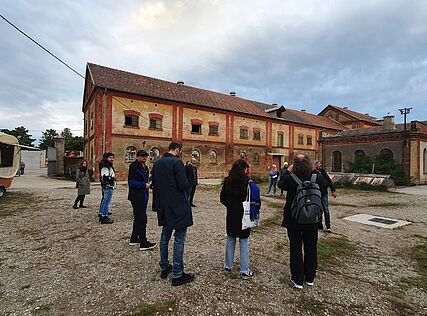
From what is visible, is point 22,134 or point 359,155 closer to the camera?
point 359,155

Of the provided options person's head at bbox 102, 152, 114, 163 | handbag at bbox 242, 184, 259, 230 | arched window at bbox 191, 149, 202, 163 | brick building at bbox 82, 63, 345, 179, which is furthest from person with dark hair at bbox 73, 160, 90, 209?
arched window at bbox 191, 149, 202, 163

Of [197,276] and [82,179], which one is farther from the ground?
[82,179]

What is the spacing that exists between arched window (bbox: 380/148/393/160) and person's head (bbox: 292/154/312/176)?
69.9 ft

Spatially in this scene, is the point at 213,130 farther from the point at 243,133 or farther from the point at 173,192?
the point at 173,192

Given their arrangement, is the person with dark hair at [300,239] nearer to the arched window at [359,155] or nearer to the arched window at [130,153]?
the arched window at [130,153]

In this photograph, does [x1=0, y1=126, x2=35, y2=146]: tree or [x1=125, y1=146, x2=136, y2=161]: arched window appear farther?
[x1=0, y1=126, x2=35, y2=146]: tree

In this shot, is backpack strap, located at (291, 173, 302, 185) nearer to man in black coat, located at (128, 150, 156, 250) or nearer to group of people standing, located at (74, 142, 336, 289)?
group of people standing, located at (74, 142, 336, 289)

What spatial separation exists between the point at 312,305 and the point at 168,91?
23.8 meters

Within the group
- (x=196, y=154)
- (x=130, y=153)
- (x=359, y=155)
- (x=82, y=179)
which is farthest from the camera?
(x=196, y=154)

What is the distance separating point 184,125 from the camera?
2347 centimetres

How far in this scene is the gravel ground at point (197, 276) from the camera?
2.70 metres

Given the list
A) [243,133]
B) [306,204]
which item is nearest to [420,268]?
[306,204]

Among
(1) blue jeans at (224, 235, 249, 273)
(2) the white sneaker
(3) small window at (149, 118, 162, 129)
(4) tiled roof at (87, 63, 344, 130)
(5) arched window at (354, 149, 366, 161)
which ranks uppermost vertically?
(4) tiled roof at (87, 63, 344, 130)

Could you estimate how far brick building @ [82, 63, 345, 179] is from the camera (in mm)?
19891
